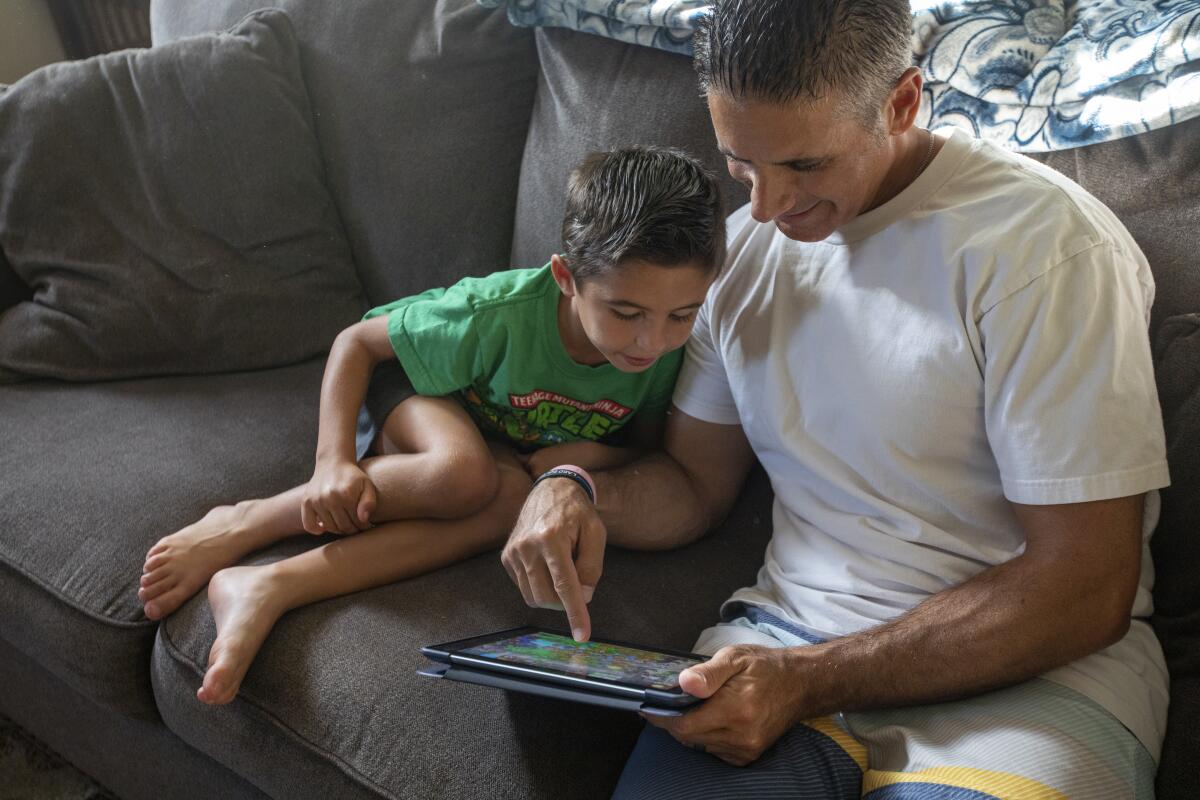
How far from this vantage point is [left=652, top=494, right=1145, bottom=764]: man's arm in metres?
0.96

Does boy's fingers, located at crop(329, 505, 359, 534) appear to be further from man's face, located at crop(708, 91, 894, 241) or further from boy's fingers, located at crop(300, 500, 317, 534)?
man's face, located at crop(708, 91, 894, 241)

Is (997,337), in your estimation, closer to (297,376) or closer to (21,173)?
(297,376)

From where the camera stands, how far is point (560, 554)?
1.10m

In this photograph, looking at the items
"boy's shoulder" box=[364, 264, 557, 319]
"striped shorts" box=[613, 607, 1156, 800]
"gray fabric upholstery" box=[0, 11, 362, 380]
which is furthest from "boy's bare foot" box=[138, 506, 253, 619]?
"striped shorts" box=[613, 607, 1156, 800]

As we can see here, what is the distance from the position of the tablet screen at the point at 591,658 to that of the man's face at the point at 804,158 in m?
0.48

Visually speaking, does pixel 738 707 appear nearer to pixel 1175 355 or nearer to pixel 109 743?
pixel 1175 355

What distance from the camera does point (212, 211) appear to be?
5.66 ft

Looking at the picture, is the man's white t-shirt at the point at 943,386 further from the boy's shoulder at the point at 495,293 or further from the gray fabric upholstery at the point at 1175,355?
the boy's shoulder at the point at 495,293

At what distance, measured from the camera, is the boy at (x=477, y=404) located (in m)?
1.20

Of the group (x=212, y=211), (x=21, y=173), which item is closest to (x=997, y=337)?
(x=212, y=211)

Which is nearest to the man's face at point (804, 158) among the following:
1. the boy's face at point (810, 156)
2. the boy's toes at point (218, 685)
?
the boy's face at point (810, 156)

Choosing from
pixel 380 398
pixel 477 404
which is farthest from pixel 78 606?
pixel 477 404

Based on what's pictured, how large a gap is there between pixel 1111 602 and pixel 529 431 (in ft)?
2.60

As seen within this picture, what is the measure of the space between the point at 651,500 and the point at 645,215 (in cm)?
38
